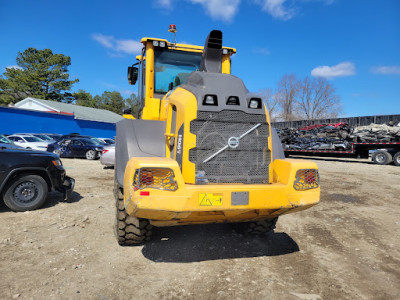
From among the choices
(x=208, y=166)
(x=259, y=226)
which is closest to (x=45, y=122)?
(x=259, y=226)

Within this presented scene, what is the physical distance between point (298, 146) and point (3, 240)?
691 inches

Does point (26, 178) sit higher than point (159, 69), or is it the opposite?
point (159, 69)

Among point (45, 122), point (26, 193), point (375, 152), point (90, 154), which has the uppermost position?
point (45, 122)

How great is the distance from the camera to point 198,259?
3352mm

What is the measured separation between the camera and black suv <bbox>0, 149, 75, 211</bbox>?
15.6 feet

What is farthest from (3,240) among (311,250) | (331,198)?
(331,198)

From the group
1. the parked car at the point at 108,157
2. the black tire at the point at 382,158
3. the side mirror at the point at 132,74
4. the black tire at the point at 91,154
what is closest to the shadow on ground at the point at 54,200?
the side mirror at the point at 132,74

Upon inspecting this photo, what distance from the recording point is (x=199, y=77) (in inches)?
130

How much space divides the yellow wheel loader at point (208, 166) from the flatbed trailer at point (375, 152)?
14560 mm

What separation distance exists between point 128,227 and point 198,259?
0.92 m

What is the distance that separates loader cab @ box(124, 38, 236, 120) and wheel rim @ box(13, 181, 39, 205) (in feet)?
7.64

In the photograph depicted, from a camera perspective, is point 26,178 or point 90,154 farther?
point 90,154

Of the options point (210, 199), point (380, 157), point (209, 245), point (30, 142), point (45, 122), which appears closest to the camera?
point (210, 199)

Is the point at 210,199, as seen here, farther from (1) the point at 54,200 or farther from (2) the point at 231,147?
(1) the point at 54,200
